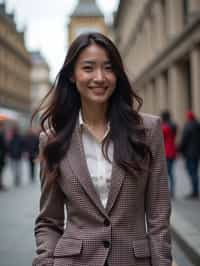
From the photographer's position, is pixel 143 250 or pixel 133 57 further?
pixel 133 57

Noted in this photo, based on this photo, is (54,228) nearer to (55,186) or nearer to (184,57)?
(55,186)

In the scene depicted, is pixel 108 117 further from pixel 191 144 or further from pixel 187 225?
pixel 191 144

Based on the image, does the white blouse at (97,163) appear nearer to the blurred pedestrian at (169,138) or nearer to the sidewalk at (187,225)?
the sidewalk at (187,225)

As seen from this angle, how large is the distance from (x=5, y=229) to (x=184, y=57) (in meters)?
17.2

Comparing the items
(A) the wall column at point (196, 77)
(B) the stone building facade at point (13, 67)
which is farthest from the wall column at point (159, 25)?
(B) the stone building facade at point (13, 67)

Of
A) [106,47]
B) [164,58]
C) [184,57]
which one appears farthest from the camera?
[164,58]

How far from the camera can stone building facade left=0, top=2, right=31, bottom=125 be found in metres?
61.2

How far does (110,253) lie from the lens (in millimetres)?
1913

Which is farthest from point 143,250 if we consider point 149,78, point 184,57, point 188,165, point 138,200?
point 149,78

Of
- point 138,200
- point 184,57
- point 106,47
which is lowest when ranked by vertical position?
point 138,200

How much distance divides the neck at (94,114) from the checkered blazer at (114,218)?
102mm

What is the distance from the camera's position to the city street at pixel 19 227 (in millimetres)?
5941

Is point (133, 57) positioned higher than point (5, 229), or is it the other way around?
point (133, 57)

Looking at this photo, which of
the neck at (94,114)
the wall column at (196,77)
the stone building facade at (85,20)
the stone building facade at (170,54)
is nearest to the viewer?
the neck at (94,114)
